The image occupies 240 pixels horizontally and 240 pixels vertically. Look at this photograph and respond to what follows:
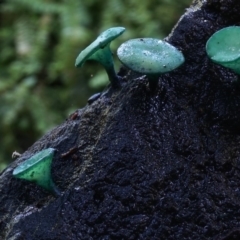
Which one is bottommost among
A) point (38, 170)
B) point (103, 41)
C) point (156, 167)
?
point (156, 167)

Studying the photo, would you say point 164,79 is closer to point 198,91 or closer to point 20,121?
point 198,91

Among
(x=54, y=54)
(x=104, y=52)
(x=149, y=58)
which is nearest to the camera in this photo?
(x=149, y=58)

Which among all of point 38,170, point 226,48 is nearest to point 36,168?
point 38,170

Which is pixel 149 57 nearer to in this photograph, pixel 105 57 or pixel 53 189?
pixel 105 57

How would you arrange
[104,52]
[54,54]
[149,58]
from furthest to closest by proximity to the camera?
[54,54] < [104,52] < [149,58]

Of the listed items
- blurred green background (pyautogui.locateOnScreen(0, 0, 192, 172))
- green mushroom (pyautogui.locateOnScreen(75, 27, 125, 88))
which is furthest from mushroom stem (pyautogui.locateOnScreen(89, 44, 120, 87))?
blurred green background (pyautogui.locateOnScreen(0, 0, 192, 172))

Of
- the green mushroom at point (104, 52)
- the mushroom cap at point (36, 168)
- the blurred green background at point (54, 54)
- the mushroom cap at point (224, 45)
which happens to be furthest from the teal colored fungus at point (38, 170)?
A: the blurred green background at point (54, 54)

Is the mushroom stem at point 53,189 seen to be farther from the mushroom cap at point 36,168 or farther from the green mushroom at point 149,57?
the green mushroom at point 149,57

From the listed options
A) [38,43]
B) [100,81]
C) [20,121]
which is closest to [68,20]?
[38,43]
